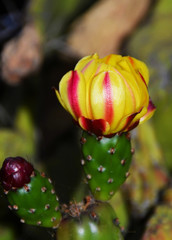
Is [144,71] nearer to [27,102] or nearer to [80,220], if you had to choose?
[80,220]

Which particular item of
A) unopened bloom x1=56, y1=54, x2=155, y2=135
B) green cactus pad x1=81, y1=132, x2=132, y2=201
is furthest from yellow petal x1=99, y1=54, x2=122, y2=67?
green cactus pad x1=81, y1=132, x2=132, y2=201

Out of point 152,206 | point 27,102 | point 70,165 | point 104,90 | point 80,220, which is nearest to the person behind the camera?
point 104,90

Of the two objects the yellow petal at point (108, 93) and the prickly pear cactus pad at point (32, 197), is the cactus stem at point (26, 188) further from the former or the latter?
the yellow petal at point (108, 93)

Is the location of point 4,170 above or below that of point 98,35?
below

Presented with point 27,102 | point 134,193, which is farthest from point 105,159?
point 27,102

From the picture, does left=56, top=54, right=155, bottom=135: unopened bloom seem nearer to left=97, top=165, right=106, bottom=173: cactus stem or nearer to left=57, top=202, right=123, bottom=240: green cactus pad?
left=97, top=165, right=106, bottom=173: cactus stem

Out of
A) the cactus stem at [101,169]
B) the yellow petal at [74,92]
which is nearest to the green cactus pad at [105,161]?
the cactus stem at [101,169]
